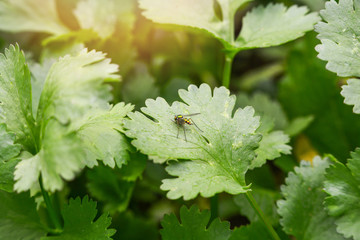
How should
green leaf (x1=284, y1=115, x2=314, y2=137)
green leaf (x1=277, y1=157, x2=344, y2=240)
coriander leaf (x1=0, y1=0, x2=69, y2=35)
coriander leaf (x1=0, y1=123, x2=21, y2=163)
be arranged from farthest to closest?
coriander leaf (x1=0, y1=0, x2=69, y2=35)
green leaf (x1=284, y1=115, x2=314, y2=137)
green leaf (x1=277, y1=157, x2=344, y2=240)
coriander leaf (x1=0, y1=123, x2=21, y2=163)

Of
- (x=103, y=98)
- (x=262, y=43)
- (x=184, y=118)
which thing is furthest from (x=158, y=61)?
(x=103, y=98)

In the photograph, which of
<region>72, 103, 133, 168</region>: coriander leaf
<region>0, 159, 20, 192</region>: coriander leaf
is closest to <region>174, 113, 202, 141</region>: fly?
<region>72, 103, 133, 168</region>: coriander leaf

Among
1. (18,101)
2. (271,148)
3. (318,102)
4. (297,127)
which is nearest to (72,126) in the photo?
(18,101)

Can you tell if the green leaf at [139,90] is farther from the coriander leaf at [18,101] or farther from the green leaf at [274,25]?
the coriander leaf at [18,101]

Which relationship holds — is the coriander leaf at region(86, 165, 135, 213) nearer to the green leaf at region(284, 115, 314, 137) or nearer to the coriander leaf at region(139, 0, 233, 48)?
the coriander leaf at region(139, 0, 233, 48)

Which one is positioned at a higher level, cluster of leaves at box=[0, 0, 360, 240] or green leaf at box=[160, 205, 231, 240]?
cluster of leaves at box=[0, 0, 360, 240]

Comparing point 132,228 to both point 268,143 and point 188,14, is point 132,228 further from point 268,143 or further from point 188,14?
point 188,14

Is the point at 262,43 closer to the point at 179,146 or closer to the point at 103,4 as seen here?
the point at 179,146

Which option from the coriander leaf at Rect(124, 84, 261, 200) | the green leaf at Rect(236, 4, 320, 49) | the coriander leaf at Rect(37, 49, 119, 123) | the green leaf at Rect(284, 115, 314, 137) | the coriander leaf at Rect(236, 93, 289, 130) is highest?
the coriander leaf at Rect(37, 49, 119, 123)
